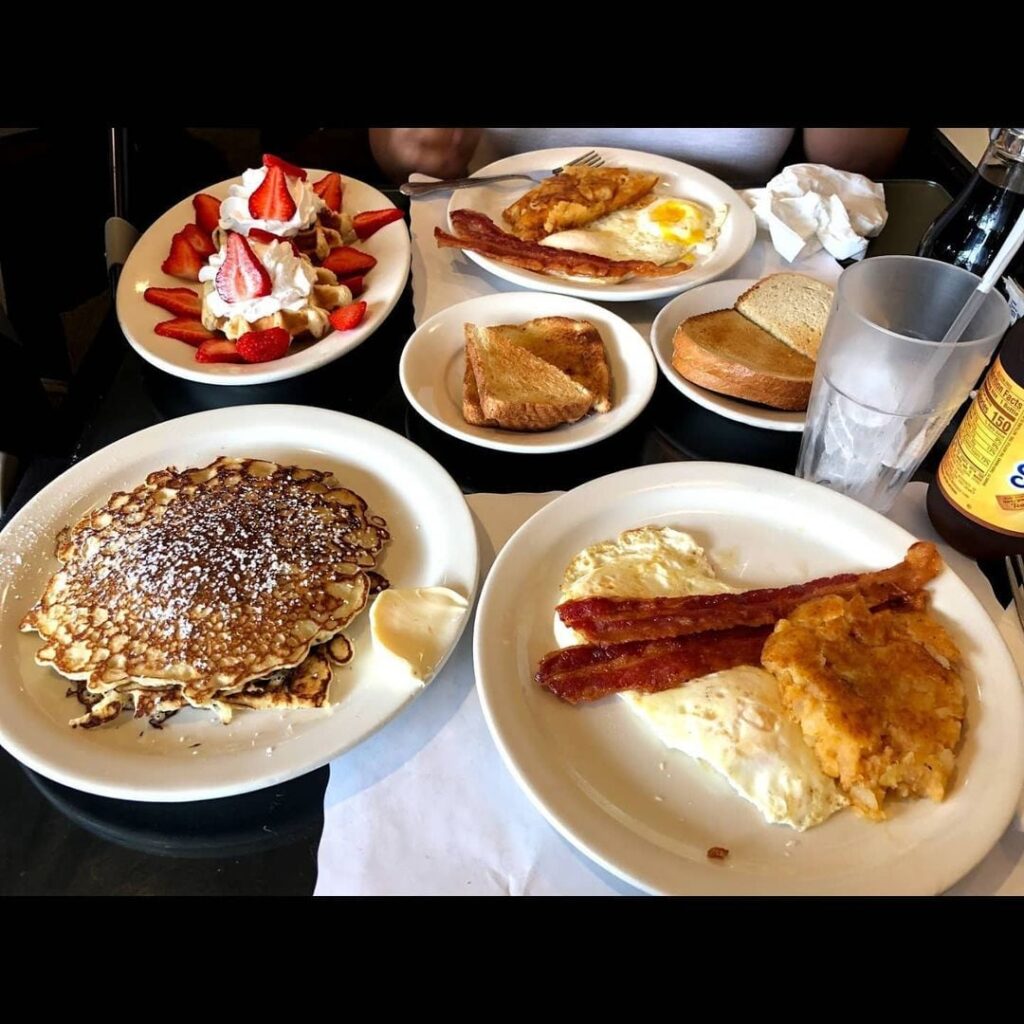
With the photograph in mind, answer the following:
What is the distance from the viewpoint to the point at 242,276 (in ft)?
5.38

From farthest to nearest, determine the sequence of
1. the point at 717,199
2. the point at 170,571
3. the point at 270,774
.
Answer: the point at 717,199, the point at 170,571, the point at 270,774

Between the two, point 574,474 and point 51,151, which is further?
point 51,151

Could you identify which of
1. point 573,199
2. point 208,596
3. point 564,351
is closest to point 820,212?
point 573,199

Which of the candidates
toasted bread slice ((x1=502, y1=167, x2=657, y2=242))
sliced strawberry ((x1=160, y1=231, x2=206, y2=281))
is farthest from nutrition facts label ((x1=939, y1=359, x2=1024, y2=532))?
sliced strawberry ((x1=160, y1=231, x2=206, y2=281))

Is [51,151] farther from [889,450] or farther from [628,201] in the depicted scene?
[889,450]

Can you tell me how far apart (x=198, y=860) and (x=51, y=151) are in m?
2.14

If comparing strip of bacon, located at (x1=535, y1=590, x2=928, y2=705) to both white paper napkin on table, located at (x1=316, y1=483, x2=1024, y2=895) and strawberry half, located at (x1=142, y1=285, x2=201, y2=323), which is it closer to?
white paper napkin on table, located at (x1=316, y1=483, x2=1024, y2=895)

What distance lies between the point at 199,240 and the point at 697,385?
3.67 feet

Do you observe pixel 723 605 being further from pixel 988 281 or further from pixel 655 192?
pixel 655 192


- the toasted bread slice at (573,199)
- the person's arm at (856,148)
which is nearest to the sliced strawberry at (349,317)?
the toasted bread slice at (573,199)

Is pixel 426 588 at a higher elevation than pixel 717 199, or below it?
below

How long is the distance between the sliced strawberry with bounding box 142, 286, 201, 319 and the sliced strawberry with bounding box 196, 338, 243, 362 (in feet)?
0.42

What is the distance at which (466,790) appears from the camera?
1052 mm

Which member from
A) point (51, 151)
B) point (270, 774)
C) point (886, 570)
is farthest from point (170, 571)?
point (51, 151)
